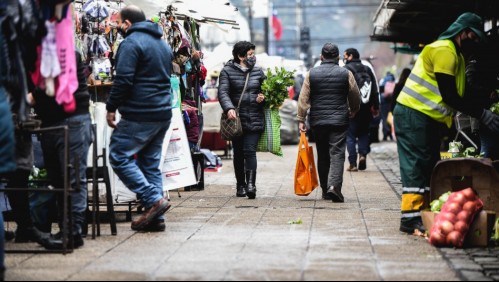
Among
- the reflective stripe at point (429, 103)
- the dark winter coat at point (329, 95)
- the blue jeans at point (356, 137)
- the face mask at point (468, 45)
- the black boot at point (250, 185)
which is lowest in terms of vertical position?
the blue jeans at point (356, 137)

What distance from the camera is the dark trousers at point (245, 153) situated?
14.5m

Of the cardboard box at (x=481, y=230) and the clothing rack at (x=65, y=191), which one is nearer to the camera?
the clothing rack at (x=65, y=191)

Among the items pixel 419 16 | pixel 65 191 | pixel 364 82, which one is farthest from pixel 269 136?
pixel 419 16

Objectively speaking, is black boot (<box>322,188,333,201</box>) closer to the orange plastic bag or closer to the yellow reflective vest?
the orange plastic bag

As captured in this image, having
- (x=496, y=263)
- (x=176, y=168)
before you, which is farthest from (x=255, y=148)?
(x=496, y=263)

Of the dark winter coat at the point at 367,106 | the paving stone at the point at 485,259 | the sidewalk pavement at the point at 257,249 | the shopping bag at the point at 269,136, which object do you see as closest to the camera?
the sidewalk pavement at the point at 257,249

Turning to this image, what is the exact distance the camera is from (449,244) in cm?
962

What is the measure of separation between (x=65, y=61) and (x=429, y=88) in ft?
10.5

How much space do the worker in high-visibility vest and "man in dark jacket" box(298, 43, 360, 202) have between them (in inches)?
137

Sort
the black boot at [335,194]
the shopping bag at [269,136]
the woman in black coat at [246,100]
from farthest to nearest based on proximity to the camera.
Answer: the shopping bag at [269,136] → the woman in black coat at [246,100] → the black boot at [335,194]

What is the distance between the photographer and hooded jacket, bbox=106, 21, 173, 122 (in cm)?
1050

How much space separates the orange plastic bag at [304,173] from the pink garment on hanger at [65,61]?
18.3 feet

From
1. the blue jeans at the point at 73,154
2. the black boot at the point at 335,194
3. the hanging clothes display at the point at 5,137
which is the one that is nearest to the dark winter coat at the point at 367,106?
the black boot at the point at 335,194

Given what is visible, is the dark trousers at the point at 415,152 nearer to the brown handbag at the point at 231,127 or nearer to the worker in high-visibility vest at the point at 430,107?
the worker in high-visibility vest at the point at 430,107
